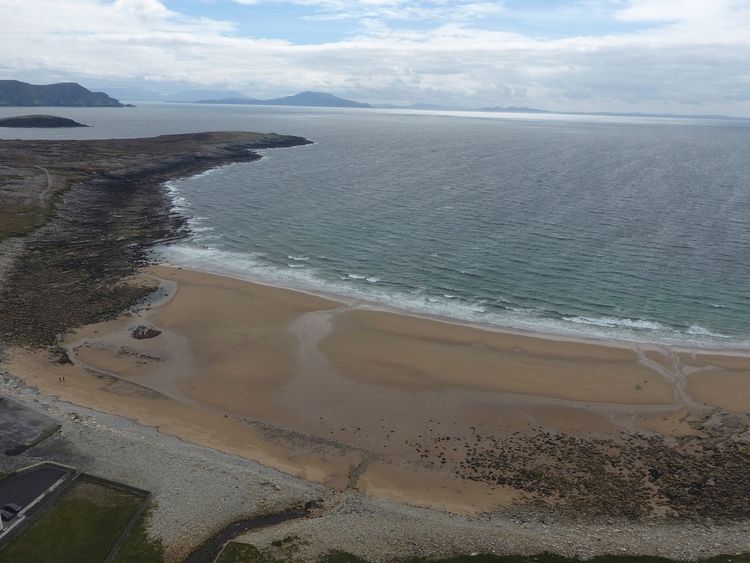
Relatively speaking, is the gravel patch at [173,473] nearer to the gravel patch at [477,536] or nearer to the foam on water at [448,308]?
the gravel patch at [477,536]

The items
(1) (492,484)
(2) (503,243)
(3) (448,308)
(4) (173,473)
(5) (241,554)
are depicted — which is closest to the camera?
(5) (241,554)

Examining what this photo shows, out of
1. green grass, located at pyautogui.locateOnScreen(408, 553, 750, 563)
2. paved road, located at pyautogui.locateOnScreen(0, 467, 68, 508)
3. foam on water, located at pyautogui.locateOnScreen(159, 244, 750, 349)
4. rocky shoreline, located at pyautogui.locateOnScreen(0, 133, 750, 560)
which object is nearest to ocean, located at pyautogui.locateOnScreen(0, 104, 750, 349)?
foam on water, located at pyautogui.locateOnScreen(159, 244, 750, 349)

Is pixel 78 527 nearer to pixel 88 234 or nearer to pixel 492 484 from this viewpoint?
pixel 492 484

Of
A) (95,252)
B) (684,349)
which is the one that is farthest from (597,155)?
(95,252)

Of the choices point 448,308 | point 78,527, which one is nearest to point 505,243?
point 448,308

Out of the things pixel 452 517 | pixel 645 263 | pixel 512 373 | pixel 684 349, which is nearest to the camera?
pixel 452 517

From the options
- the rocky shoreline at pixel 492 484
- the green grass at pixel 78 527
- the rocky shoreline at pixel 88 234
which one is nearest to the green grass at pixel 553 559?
the rocky shoreline at pixel 492 484

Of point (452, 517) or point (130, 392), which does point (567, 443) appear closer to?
point (452, 517)
